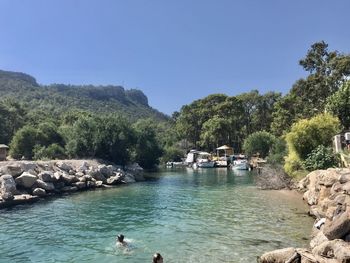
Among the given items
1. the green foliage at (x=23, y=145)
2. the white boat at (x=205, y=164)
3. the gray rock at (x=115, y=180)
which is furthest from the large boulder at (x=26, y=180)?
the white boat at (x=205, y=164)

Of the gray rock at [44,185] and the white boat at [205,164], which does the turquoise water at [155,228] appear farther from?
the white boat at [205,164]

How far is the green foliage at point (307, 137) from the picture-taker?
36906mm

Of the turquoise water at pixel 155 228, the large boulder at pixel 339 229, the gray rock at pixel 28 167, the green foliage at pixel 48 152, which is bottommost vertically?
the turquoise water at pixel 155 228

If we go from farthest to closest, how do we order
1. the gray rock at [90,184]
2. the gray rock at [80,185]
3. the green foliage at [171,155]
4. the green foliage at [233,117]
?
1. the green foliage at [233,117]
2. the green foliage at [171,155]
3. the gray rock at [90,184]
4. the gray rock at [80,185]

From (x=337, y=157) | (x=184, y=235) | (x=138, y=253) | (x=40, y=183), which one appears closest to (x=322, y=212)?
(x=184, y=235)

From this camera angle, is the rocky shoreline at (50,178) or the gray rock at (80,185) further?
the gray rock at (80,185)

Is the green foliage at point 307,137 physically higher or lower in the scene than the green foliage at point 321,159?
higher

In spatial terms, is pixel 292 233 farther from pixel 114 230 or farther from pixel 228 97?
A: pixel 228 97

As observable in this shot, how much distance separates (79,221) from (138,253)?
27.8 feet

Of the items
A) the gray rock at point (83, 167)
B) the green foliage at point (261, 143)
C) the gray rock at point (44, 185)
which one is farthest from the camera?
the green foliage at point (261, 143)

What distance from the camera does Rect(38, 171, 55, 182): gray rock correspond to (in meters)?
37.4

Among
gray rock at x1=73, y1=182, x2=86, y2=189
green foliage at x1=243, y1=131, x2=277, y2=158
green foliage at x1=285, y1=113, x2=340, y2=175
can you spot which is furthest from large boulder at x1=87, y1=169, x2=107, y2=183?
green foliage at x1=243, y1=131, x2=277, y2=158

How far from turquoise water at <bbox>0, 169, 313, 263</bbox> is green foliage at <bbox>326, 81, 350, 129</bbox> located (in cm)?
1696

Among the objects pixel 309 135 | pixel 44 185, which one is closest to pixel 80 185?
pixel 44 185
